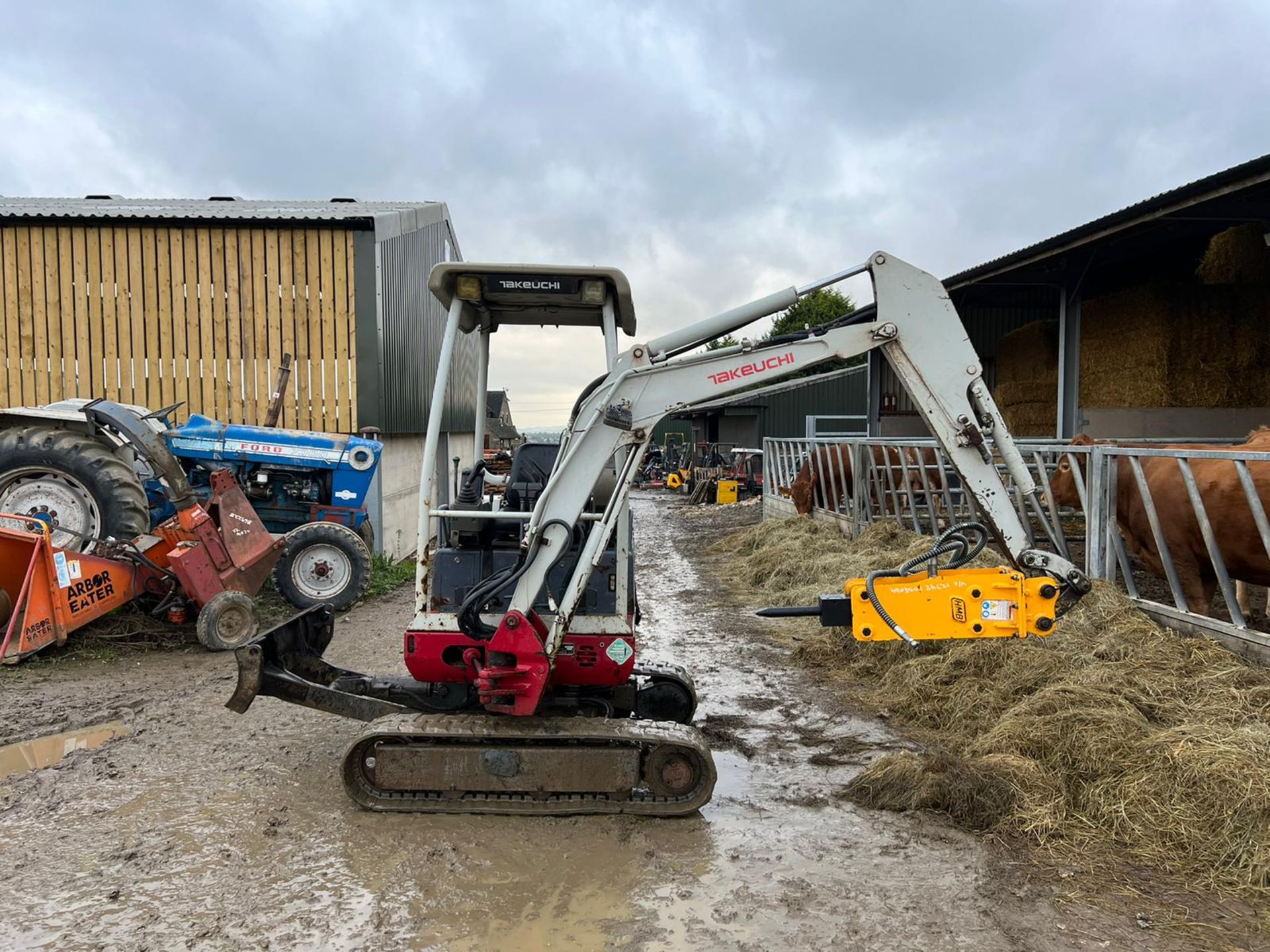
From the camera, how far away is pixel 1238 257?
12195 mm

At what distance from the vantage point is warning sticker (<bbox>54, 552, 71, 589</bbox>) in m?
6.71

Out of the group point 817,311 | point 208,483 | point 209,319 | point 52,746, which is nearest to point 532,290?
point 52,746

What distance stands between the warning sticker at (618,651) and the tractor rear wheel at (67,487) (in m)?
5.73

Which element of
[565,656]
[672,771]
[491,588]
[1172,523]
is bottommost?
[672,771]

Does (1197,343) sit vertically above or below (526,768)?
above

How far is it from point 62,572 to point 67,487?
1745mm

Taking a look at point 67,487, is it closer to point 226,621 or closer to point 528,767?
point 226,621

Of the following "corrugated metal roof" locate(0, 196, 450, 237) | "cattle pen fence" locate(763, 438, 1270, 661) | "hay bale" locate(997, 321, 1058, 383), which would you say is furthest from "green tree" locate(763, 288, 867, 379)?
"cattle pen fence" locate(763, 438, 1270, 661)

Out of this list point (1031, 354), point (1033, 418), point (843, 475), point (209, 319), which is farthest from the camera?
point (1031, 354)

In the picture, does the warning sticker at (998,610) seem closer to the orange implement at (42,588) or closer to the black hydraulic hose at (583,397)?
the black hydraulic hose at (583,397)

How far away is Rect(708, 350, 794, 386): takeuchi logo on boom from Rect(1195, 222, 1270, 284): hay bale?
10755mm

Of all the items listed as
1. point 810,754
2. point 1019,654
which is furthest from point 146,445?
point 1019,654

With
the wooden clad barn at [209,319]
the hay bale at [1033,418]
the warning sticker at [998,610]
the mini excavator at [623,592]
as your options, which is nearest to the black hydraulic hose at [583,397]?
the mini excavator at [623,592]

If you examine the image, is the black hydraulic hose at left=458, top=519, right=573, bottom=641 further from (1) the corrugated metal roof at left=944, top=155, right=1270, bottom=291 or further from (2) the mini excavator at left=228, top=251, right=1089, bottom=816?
(1) the corrugated metal roof at left=944, top=155, right=1270, bottom=291
